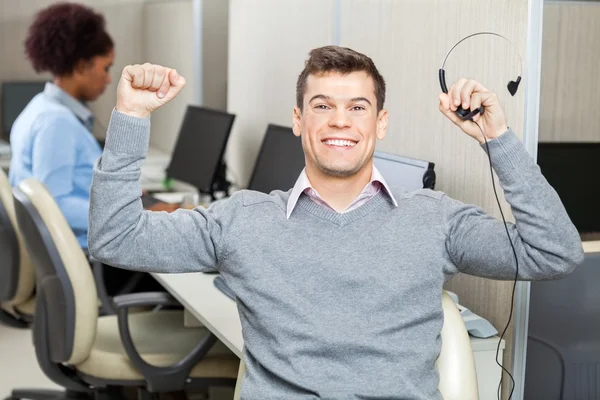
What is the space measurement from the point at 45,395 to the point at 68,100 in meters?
1.14

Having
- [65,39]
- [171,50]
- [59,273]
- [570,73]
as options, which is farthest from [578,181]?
[171,50]

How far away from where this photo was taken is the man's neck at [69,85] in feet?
11.6

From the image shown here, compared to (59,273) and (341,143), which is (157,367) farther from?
(341,143)

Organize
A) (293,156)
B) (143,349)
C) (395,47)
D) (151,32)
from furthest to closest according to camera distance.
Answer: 1. (151,32)
2. (293,156)
3. (143,349)
4. (395,47)

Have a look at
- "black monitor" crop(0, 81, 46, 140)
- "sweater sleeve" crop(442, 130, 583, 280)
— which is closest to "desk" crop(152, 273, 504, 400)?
"sweater sleeve" crop(442, 130, 583, 280)

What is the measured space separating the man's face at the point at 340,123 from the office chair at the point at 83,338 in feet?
3.03

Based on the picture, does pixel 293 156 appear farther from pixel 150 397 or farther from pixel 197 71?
pixel 197 71

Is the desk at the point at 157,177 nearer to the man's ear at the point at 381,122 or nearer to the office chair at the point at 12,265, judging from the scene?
the office chair at the point at 12,265

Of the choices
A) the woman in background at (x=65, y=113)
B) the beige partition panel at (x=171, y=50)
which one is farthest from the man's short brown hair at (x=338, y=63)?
the beige partition panel at (x=171, y=50)

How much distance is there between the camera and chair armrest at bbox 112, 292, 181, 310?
95.6 inches

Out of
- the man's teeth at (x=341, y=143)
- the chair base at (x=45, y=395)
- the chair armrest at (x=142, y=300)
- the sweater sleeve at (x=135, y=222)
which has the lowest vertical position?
the chair base at (x=45, y=395)

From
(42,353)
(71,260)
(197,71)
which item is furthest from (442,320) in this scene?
(197,71)

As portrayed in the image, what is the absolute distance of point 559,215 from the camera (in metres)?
1.53

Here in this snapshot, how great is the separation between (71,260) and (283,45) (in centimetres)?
127
